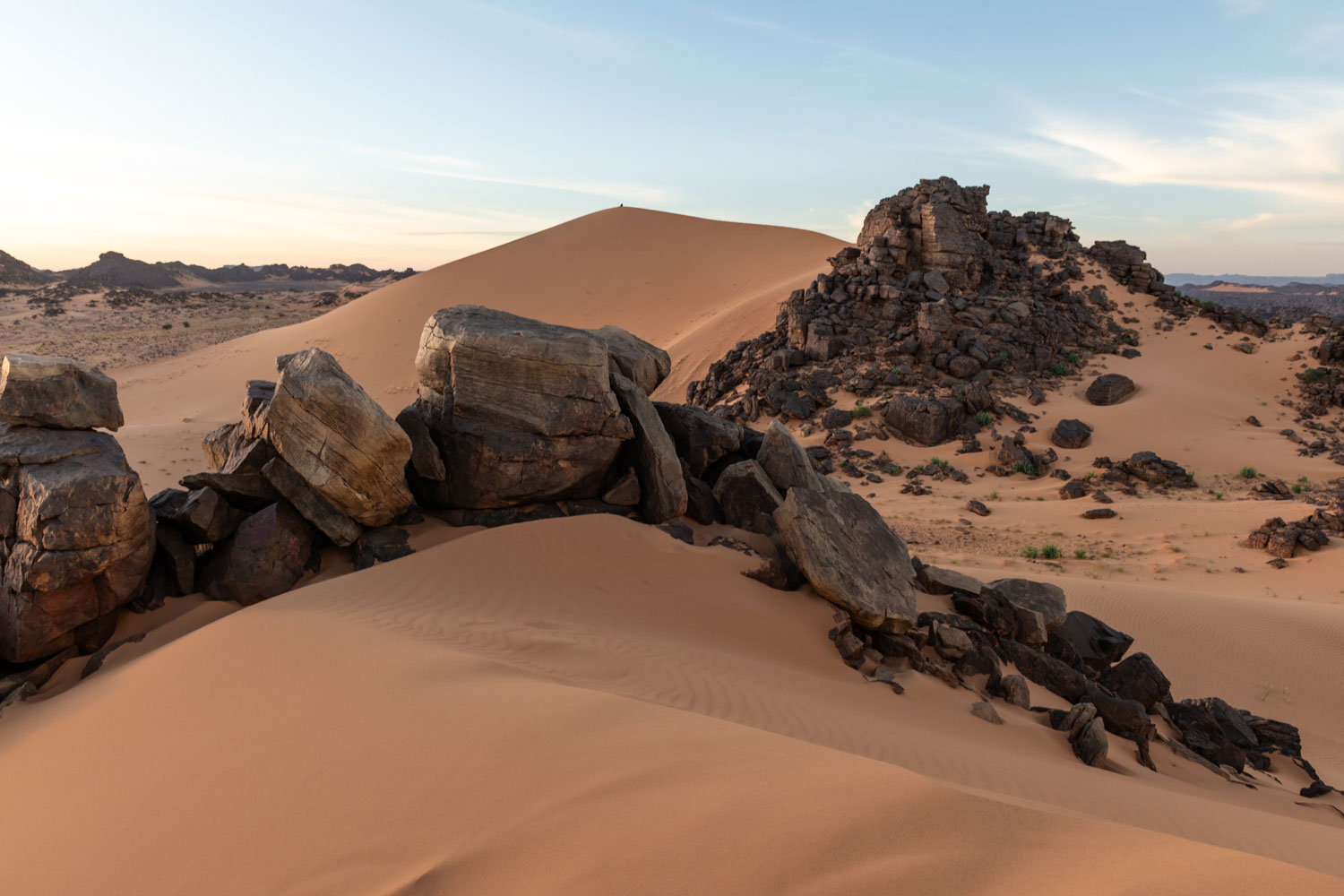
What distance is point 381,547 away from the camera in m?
7.59

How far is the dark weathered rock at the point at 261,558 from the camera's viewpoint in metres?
6.94

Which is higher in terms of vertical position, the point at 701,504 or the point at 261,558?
the point at 701,504

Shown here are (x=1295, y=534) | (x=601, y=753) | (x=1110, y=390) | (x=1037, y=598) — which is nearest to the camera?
(x=601, y=753)

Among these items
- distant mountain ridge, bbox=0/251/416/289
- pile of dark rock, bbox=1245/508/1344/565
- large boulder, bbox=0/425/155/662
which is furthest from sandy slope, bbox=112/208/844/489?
distant mountain ridge, bbox=0/251/416/289

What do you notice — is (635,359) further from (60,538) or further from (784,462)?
(60,538)

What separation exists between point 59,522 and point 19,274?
77990mm

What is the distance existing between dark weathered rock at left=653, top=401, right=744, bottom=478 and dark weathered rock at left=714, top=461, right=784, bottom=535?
62cm

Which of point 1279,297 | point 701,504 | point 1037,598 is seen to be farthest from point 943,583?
point 1279,297

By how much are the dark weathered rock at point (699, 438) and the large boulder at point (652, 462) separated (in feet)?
2.65

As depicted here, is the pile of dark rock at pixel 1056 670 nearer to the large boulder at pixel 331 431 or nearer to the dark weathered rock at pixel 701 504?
the dark weathered rock at pixel 701 504

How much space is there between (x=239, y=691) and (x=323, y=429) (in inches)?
125

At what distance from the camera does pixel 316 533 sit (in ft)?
25.2

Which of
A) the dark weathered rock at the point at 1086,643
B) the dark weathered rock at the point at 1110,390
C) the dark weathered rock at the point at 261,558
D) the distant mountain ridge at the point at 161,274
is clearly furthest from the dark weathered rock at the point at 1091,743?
the distant mountain ridge at the point at 161,274

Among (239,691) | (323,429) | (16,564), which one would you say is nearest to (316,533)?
(323,429)
